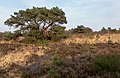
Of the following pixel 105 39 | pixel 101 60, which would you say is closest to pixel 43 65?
pixel 101 60

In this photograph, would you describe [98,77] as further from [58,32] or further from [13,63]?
[58,32]

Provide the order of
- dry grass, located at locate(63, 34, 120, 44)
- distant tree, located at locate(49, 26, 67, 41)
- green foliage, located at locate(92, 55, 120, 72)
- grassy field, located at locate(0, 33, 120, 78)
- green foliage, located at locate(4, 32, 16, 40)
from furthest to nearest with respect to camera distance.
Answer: green foliage, located at locate(4, 32, 16, 40)
distant tree, located at locate(49, 26, 67, 41)
dry grass, located at locate(63, 34, 120, 44)
grassy field, located at locate(0, 33, 120, 78)
green foliage, located at locate(92, 55, 120, 72)

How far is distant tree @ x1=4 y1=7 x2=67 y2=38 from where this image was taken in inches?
1190

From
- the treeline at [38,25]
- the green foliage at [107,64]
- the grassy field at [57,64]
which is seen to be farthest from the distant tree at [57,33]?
the green foliage at [107,64]

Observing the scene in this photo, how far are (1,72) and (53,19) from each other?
47.4ft

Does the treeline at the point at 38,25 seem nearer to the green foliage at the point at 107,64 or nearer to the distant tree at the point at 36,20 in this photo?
the distant tree at the point at 36,20

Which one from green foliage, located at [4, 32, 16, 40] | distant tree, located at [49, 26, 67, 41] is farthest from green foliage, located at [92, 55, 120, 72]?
green foliage, located at [4, 32, 16, 40]

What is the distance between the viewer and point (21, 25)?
31141mm

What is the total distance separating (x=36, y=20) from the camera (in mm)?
30781

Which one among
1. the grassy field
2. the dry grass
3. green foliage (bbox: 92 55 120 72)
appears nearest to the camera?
green foliage (bbox: 92 55 120 72)

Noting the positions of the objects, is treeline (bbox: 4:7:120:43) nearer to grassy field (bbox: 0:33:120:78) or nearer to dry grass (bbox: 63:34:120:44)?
dry grass (bbox: 63:34:120:44)

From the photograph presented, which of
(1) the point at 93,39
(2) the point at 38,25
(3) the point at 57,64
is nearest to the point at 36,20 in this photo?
(2) the point at 38,25

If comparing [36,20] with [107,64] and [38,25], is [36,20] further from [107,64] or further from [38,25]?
[107,64]

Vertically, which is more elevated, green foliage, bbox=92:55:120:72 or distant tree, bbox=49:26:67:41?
distant tree, bbox=49:26:67:41
